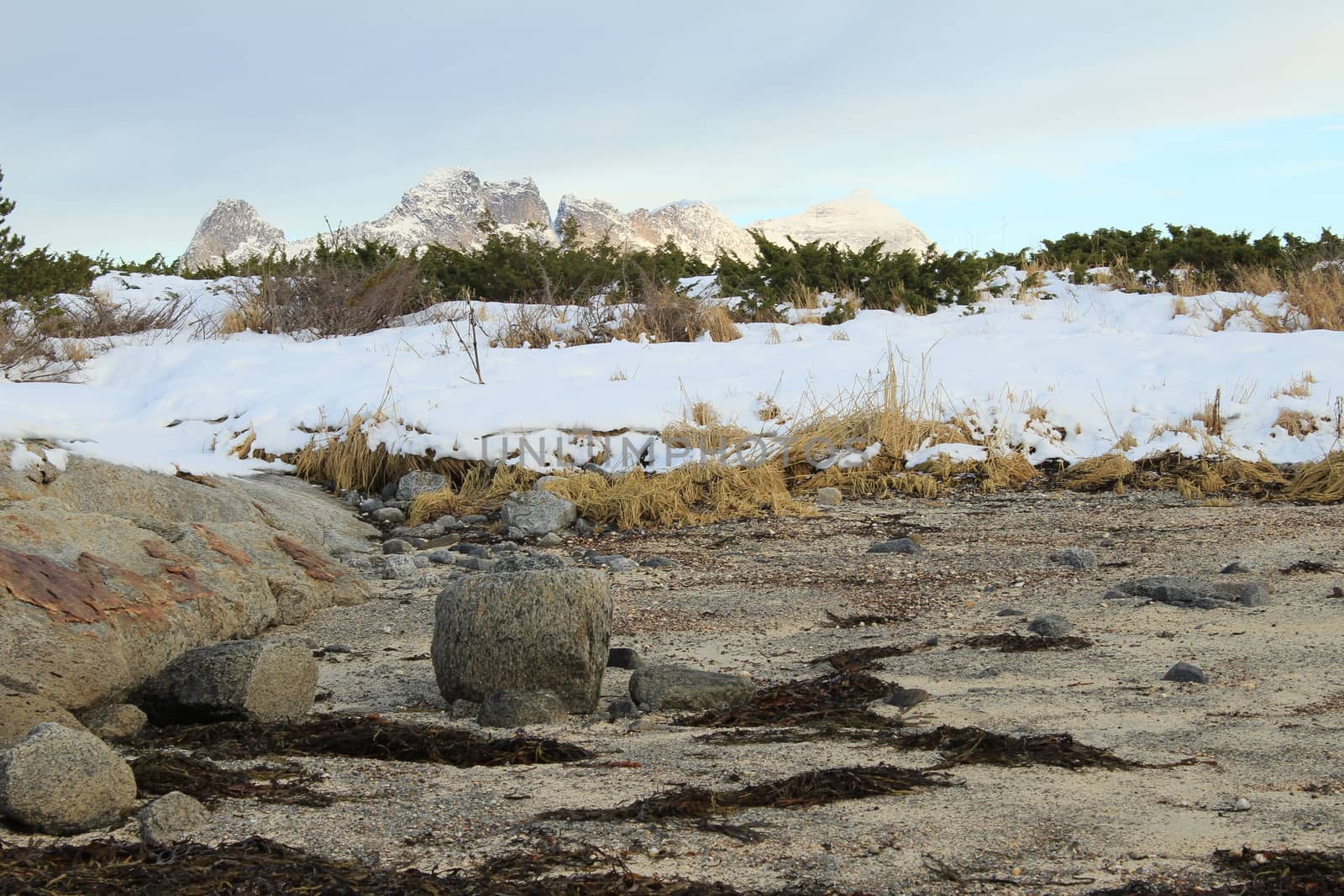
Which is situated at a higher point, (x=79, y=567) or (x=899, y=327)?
(x=899, y=327)

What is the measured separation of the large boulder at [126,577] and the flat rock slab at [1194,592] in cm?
366

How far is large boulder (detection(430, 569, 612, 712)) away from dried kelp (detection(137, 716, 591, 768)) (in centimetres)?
37

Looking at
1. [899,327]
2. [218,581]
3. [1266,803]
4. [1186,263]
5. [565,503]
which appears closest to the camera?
[1266,803]

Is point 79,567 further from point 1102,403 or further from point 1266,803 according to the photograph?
point 1102,403

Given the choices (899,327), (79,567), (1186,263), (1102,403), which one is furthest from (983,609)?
(1186,263)

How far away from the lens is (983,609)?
528 centimetres

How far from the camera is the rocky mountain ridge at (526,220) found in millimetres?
36469

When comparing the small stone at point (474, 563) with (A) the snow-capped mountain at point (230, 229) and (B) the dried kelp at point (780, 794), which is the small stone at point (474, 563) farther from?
(A) the snow-capped mountain at point (230, 229)

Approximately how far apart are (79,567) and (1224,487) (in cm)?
719

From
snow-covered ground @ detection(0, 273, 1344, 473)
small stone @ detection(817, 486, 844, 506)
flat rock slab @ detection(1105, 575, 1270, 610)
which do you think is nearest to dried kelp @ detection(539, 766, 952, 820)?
Result: flat rock slab @ detection(1105, 575, 1270, 610)

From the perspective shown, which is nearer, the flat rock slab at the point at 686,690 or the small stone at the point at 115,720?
the small stone at the point at 115,720

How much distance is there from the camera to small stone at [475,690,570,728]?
3754mm

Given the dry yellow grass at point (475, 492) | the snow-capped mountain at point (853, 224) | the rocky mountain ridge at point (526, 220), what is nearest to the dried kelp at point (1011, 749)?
the dry yellow grass at point (475, 492)

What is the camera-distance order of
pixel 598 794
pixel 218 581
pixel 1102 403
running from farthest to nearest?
pixel 1102 403 < pixel 218 581 < pixel 598 794
